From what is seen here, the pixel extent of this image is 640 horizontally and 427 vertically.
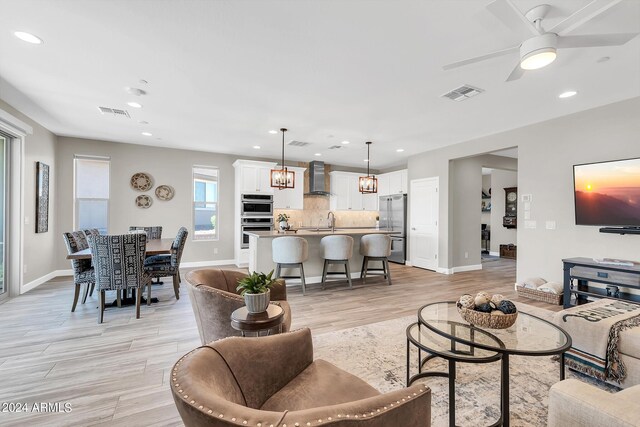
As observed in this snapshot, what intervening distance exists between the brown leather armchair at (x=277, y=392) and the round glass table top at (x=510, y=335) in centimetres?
83

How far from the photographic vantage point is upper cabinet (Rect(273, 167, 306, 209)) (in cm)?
742

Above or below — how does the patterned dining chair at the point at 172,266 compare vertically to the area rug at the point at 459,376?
above

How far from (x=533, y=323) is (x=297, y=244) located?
3049mm

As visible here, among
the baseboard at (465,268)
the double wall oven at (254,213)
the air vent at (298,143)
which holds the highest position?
the air vent at (298,143)

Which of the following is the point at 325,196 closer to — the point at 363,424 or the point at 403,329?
the point at 403,329

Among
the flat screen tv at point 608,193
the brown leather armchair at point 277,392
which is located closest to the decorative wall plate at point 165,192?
the brown leather armchair at point 277,392

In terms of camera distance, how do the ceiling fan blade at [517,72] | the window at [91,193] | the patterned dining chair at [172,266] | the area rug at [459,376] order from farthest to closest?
the window at [91,193]
the patterned dining chair at [172,266]
the ceiling fan blade at [517,72]
the area rug at [459,376]

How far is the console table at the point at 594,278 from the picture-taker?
10.6 ft

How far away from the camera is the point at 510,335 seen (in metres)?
1.80

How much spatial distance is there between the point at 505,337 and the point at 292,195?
625 cm

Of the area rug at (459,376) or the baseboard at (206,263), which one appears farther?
the baseboard at (206,263)

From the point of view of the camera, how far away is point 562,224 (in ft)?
13.8

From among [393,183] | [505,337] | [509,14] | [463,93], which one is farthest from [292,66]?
[393,183]

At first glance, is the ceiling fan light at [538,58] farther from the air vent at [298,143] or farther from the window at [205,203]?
the window at [205,203]
